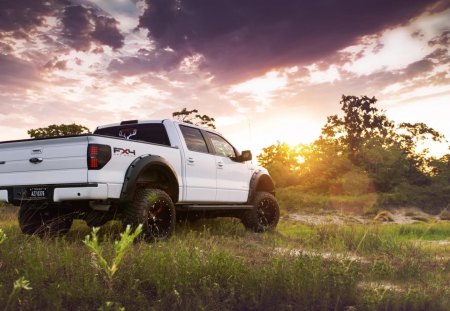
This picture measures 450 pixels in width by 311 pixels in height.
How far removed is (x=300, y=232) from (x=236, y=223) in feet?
5.14

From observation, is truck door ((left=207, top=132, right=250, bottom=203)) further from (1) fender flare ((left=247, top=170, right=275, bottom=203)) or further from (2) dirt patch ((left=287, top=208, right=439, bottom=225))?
(2) dirt patch ((left=287, top=208, right=439, bottom=225))

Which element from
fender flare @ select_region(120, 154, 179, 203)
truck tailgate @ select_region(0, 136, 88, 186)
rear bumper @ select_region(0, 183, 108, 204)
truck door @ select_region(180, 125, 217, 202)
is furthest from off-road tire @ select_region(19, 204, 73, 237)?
truck door @ select_region(180, 125, 217, 202)

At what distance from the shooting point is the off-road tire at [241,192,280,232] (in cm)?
1010

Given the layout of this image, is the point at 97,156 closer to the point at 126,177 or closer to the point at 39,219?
the point at 126,177

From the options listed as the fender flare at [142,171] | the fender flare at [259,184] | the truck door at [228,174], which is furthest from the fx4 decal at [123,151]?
the fender flare at [259,184]

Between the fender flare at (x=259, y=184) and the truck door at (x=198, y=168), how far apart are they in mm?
1439

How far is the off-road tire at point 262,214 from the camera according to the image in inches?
398

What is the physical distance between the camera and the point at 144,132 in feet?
28.5

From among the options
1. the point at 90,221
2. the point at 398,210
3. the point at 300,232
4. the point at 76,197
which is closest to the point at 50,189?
the point at 76,197

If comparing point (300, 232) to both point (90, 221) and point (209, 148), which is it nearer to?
point (209, 148)

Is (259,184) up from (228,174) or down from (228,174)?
down

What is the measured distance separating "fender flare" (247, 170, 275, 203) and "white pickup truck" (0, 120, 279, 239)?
34 cm

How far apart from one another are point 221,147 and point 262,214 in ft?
6.00

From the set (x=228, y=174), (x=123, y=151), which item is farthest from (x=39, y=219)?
(x=228, y=174)
